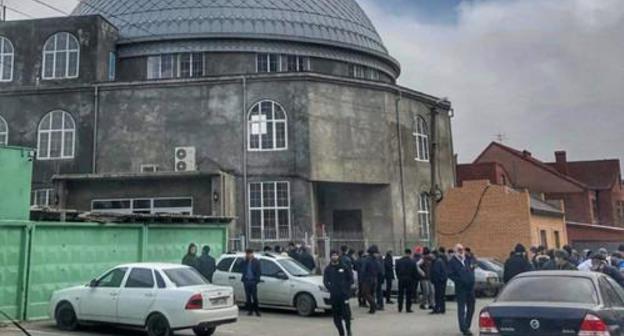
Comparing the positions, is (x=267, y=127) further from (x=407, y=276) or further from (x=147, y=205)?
(x=407, y=276)

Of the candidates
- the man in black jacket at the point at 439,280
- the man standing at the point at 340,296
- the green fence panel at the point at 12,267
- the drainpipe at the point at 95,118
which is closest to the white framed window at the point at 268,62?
the drainpipe at the point at 95,118

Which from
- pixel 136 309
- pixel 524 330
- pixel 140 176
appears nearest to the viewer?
pixel 524 330

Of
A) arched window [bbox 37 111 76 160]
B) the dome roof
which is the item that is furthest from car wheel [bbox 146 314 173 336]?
the dome roof

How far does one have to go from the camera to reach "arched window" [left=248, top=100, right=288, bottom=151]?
1179 inches

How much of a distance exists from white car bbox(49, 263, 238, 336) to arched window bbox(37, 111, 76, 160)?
63.8 feet

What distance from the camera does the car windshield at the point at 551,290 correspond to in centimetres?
822

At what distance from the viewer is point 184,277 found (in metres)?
12.7

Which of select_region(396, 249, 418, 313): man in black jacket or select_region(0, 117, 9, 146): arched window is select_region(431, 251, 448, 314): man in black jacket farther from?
select_region(0, 117, 9, 146): arched window

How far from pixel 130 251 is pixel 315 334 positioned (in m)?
6.82

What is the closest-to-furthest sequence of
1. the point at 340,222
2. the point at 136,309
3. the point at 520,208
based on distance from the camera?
the point at 136,309
the point at 520,208
the point at 340,222

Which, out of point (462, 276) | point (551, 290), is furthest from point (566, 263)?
point (551, 290)

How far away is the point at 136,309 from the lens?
12391 millimetres

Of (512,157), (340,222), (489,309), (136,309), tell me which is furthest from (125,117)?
(512,157)

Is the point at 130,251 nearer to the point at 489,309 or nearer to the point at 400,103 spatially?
the point at 489,309
